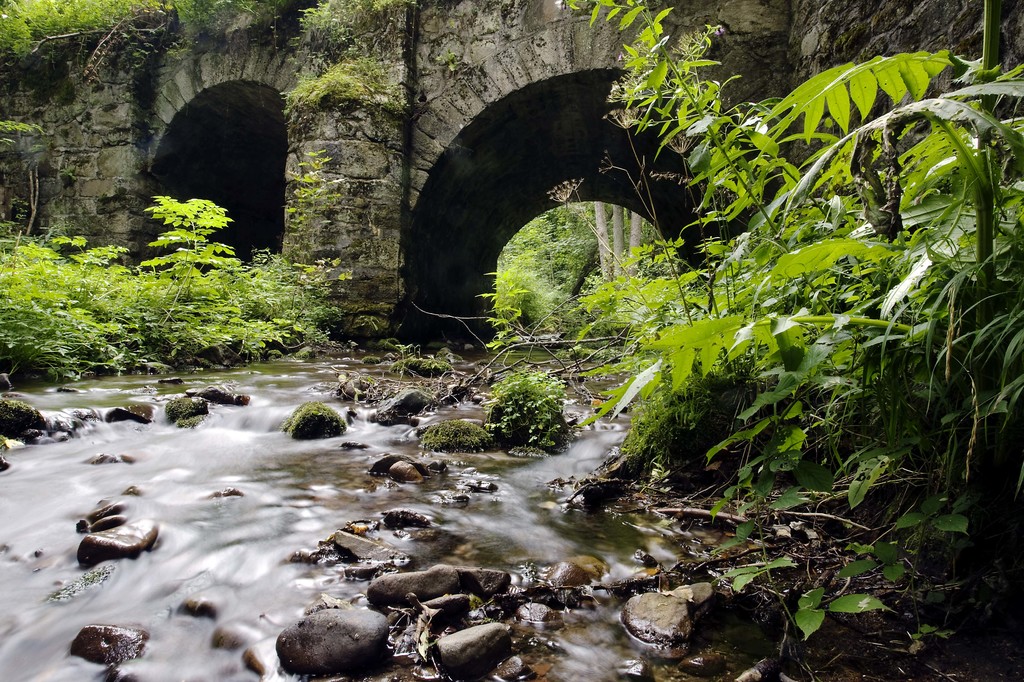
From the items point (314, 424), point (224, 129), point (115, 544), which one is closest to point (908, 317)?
point (115, 544)

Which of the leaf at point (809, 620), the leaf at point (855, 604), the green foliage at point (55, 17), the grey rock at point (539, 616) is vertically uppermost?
the green foliage at point (55, 17)

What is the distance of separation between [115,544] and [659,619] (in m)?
1.85

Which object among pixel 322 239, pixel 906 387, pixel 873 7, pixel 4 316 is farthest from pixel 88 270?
pixel 873 7

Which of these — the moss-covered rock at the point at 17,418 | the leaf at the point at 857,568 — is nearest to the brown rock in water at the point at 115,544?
the moss-covered rock at the point at 17,418

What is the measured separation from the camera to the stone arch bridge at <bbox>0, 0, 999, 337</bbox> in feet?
21.8

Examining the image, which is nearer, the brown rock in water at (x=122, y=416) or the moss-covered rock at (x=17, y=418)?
the moss-covered rock at (x=17, y=418)

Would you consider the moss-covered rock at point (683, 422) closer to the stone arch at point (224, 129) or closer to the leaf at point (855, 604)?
the leaf at point (855, 604)

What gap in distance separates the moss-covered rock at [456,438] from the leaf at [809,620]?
94.4 inches

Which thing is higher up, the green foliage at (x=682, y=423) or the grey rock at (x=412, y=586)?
the green foliage at (x=682, y=423)

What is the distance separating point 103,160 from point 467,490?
9.94 meters

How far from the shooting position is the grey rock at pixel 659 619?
4.79 feet

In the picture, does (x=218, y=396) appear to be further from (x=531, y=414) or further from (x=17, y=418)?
(x=531, y=414)

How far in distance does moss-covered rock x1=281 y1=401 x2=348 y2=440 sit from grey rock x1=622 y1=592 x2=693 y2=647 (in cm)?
266

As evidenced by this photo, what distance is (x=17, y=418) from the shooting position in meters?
3.29
